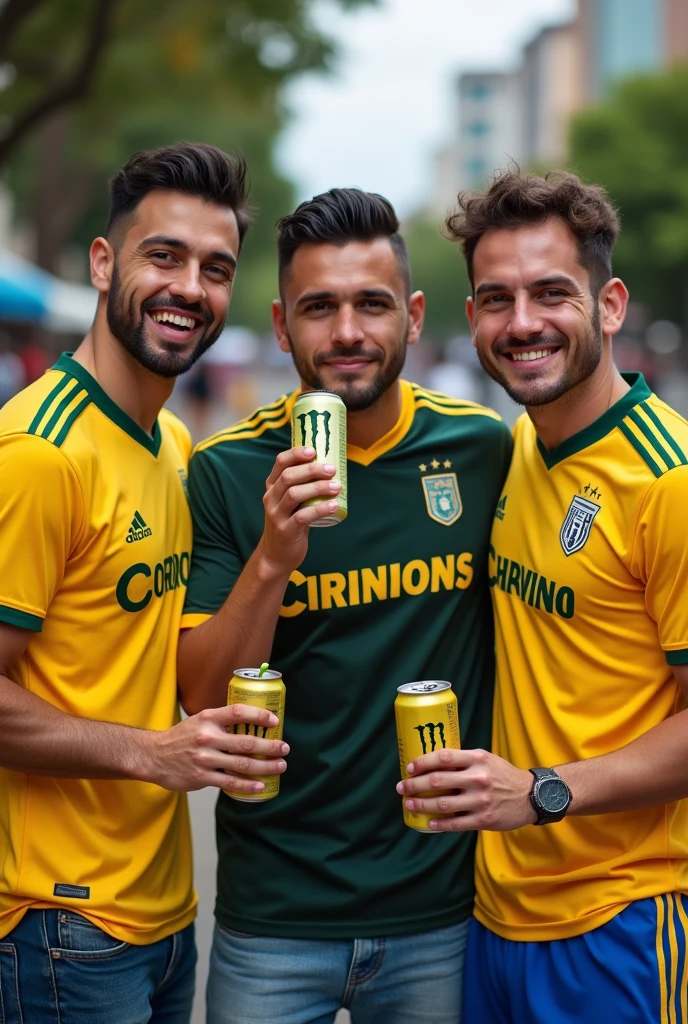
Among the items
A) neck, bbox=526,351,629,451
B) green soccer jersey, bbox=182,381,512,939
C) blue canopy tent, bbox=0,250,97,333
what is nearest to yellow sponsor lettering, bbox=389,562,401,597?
green soccer jersey, bbox=182,381,512,939

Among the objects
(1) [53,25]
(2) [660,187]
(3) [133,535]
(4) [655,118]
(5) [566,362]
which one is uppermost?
(4) [655,118]

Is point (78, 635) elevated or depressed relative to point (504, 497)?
depressed

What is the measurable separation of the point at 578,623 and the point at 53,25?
11.5 m

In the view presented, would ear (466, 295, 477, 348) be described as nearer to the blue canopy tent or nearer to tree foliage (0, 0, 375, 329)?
tree foliage (0, 0, 375, 329)

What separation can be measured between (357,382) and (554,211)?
0.63 meters

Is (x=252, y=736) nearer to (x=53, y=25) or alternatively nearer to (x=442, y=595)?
(x=442, y=595)

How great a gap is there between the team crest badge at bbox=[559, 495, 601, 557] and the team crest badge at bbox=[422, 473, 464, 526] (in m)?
0.37

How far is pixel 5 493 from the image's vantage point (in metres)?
2.43

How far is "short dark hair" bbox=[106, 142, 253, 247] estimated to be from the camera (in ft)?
9.38

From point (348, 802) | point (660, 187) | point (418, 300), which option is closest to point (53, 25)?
point (418, 300)

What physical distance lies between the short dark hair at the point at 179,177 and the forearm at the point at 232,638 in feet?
3.20

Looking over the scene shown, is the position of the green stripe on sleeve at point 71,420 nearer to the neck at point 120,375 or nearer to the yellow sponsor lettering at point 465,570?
the neck at point 120,375

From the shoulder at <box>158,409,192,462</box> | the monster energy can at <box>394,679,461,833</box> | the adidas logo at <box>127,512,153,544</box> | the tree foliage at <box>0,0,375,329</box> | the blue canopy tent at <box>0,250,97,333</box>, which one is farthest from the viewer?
the blue canopy tent at <box>0,250,97,333</box>

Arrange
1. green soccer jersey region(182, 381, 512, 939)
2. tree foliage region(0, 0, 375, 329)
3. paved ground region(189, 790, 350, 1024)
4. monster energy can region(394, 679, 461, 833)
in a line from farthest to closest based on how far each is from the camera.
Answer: tree foliage region(0, 0, 375, 329) → paved ground region(189, 790, 350, 1024) → green soccer jersey region(182, 381, 512, 939) → monster energy can region(394, 679, 461, 833)
